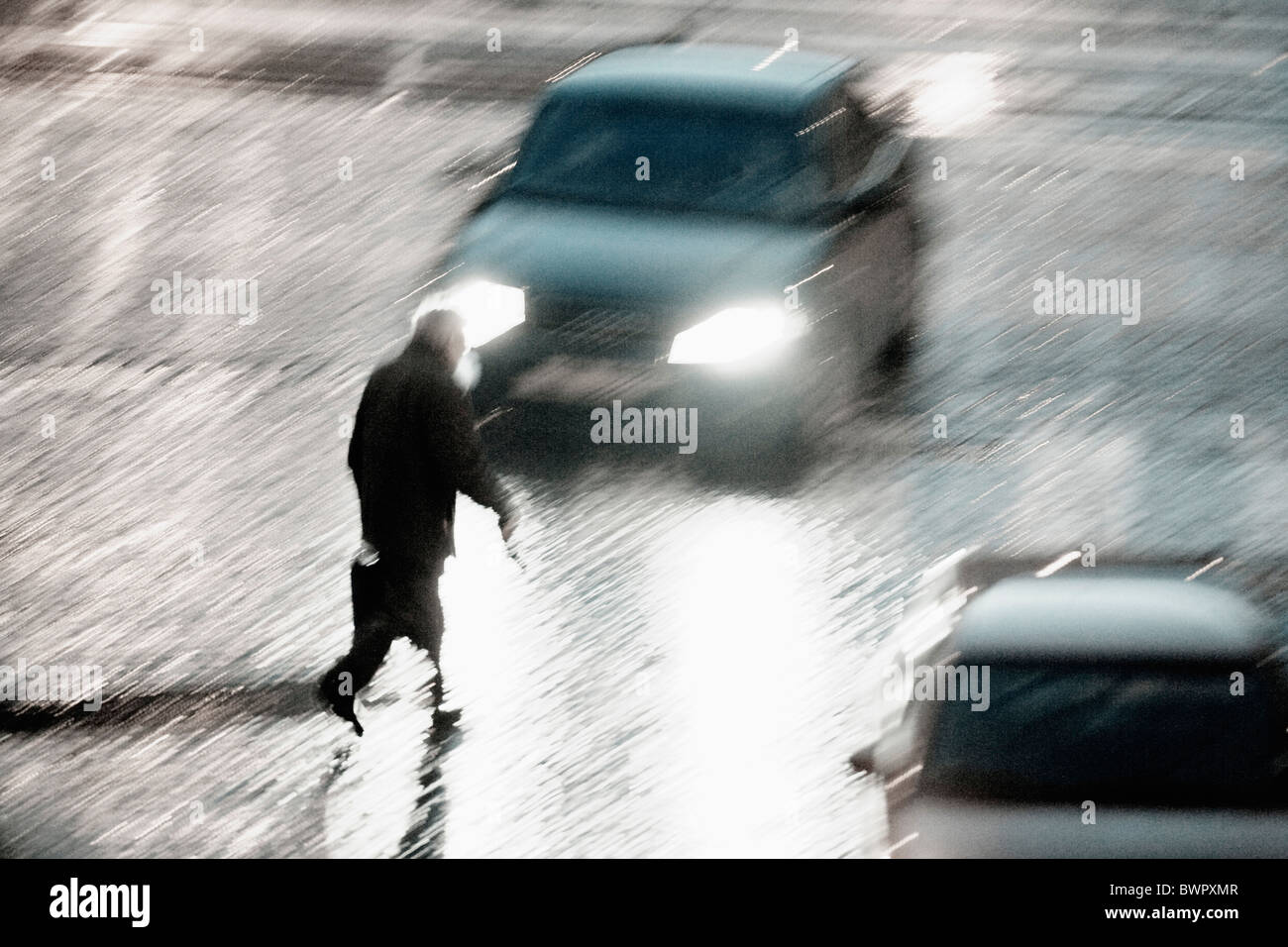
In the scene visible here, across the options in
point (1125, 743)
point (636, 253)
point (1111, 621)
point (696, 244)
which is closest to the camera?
point (1125, 743)

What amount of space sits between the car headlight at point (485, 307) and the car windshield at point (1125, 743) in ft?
13.8

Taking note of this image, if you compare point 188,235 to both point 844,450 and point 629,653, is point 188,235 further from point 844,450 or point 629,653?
point 629,653

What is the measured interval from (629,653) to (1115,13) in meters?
11.9

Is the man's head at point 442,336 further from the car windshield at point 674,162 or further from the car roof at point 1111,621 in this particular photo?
the car windshield at point 674,162

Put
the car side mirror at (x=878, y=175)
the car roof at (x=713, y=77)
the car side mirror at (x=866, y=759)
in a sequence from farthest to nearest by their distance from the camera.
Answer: the car roof at (x=713, y=77)
the car side mirror at (x=878, y=175)
the car side mirror at (x=866, y=759)

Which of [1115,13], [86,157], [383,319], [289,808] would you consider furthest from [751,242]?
[1115,13]

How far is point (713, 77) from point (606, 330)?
205 cm

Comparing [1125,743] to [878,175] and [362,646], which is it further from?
[878,175]

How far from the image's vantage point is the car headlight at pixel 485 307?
9.12 metres

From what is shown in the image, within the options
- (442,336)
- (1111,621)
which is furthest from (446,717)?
(1111,621)

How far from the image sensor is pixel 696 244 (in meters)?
9.46

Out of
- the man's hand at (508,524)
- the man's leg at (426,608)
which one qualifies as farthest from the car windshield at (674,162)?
the man's leg at (426,608)

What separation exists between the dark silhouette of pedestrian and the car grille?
181 cm

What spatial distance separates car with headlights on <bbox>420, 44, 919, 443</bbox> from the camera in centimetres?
902
